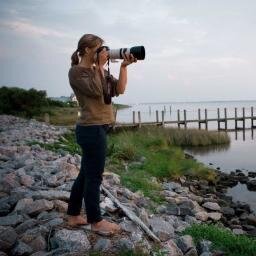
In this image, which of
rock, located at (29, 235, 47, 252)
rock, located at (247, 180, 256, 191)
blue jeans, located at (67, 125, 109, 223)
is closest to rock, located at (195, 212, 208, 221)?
blue jeans, located at (67, 125, 109, 223)

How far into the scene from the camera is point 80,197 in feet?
13.2

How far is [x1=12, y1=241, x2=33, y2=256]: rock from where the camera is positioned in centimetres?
358

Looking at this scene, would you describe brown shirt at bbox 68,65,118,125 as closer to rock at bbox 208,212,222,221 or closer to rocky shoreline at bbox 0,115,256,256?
rocky shoreline at bbox 0,115,256,256

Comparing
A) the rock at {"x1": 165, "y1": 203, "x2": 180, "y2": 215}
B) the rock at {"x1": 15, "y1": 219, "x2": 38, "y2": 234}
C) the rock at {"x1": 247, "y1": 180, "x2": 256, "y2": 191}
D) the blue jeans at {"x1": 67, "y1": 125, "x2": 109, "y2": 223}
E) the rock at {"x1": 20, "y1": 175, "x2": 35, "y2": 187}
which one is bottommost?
the rock at {"x1": 247, "y1": 180, "x2": 256, "y2": 191}

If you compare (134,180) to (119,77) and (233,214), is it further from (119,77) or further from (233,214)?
(119,77)

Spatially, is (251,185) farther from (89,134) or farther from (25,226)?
(89,134)

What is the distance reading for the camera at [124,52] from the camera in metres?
3.42

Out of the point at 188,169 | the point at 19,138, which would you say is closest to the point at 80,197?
the point at 19,138

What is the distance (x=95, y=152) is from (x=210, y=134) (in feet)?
75.4

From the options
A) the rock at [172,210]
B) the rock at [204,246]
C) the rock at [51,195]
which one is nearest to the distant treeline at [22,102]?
the rock at [172,210]

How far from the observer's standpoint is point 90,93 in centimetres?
352

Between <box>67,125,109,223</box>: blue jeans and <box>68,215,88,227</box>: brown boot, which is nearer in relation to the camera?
<box>67,125,109,223</box>: blue jeans

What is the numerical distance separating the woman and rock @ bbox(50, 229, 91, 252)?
1.00 feet

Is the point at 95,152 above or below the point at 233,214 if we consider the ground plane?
above
